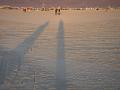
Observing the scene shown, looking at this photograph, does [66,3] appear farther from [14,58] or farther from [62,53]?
[14,58]

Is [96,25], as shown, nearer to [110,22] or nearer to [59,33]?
[110,22]

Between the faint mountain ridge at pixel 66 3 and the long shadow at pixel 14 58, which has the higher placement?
the faint mountain ridge at pixel 66 3

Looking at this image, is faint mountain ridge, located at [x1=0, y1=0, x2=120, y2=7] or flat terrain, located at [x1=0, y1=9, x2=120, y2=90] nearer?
flat terrain, located at [x1=0, y1=9, x2=120, y2=90]

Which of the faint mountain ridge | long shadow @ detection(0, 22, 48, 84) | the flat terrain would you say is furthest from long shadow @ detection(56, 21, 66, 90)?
the faint mountain ridge

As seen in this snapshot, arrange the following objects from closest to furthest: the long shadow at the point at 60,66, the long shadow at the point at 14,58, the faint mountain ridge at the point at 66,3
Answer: the long shadow at the point at 60,66, the long shadow at the point at 14,58, the faint mountain ridge at the point at 66,3

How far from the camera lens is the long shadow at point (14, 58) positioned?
3.18m

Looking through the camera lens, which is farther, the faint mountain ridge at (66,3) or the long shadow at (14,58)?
the faint mountain ridge at (66,3)

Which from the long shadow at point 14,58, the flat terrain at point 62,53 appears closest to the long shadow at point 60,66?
the flat terrain at point 62,53

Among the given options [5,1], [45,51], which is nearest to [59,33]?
[45,51]

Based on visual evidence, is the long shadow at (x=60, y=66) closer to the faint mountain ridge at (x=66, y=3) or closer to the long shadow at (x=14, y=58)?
the long shadow at (x=14, y=58)

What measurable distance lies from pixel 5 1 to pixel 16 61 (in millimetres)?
4529

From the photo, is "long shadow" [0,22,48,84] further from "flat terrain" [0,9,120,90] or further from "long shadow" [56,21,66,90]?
"long shadow" [56,21,66,90]

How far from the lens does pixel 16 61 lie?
349 centimetres

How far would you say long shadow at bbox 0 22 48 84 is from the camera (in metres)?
3.18
